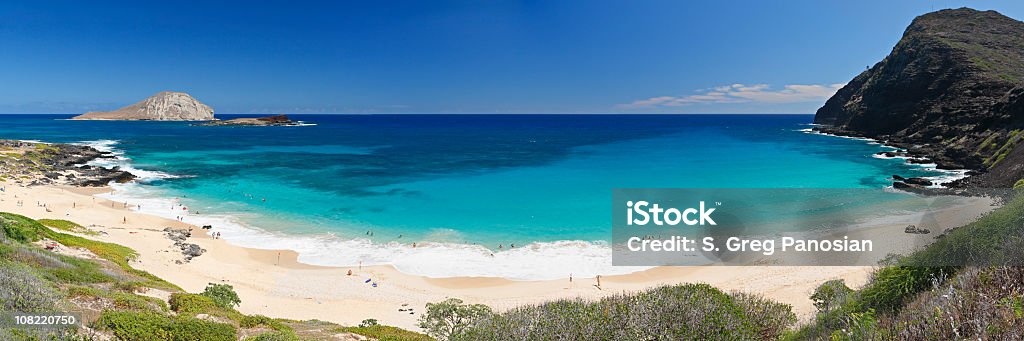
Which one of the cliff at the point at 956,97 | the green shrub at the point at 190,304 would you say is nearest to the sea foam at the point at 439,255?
the green shrub at the point at 190,304

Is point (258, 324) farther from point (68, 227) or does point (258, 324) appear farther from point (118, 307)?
point (68, 227)

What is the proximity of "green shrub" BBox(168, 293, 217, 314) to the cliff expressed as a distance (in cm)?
4680

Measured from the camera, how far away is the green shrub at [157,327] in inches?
360

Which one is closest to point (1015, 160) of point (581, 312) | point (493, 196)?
point (493, 196)

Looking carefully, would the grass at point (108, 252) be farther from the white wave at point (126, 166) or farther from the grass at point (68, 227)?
the white wave at point (126, 166)

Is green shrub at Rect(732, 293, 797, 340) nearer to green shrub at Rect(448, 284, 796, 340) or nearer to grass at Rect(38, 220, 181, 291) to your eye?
green shrub at Rect(448, 284, 796, 340)

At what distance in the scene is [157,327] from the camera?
9477mm

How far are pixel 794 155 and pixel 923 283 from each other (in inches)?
2971

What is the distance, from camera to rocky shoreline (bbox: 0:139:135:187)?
4434 centimetres

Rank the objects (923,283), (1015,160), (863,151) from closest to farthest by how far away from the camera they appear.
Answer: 1. (923,283)
2. (1015,160)
3. (863,151)

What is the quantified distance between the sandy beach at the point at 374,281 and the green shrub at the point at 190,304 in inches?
190

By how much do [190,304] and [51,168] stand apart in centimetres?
5601

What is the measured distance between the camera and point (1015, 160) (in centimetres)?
3762

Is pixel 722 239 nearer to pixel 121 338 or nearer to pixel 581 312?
pixel 581 312
